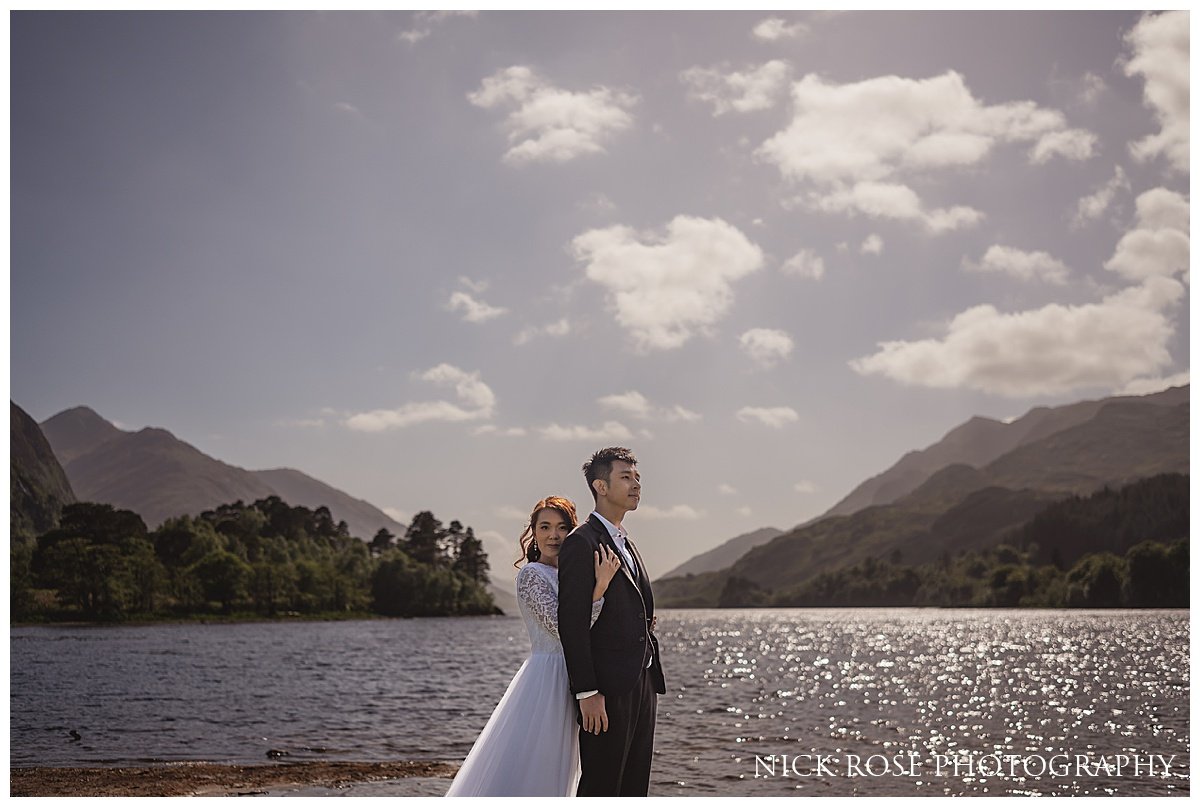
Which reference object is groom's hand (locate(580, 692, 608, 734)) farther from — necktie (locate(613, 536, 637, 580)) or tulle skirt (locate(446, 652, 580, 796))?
necktie (locate(613, 536, 637, 580))

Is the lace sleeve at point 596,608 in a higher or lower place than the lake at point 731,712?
higher

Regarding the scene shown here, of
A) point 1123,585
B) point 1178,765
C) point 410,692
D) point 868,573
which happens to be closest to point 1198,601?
point 1178,765

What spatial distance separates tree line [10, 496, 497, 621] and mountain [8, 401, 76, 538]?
497 centimetres

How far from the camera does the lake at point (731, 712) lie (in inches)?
606

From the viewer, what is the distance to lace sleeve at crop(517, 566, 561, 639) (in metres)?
5.96

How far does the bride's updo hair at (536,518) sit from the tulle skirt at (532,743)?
1.89 ft

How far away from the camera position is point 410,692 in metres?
28.7

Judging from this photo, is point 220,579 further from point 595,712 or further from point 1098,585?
point 1098,585

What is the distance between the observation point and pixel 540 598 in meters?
5.98

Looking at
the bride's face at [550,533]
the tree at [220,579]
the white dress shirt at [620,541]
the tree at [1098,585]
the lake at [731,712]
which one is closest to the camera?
the white dress shirt at [620,541]

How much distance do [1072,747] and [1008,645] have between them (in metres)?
40.0

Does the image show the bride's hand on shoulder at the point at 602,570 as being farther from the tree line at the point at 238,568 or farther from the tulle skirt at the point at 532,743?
the tree line at the point at 238,568

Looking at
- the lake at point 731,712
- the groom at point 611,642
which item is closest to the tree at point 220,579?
the lake at point 731,712
